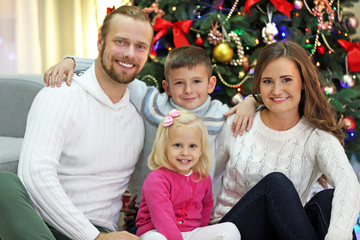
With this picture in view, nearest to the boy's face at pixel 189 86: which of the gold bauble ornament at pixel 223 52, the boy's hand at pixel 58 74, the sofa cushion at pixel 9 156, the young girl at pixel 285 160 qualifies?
the young girl at pixel 285 160

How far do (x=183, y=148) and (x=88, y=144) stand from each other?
0.36m

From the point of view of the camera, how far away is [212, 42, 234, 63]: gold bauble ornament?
2494mm

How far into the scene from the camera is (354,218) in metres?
1.42

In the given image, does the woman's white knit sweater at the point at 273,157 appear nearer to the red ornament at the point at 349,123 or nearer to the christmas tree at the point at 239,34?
the christmas tree at the point at 239,34

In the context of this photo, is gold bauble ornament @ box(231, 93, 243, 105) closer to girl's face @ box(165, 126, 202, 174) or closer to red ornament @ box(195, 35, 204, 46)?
red ornament @ box(195, 35, 204, 46)

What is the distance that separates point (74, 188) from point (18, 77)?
0.93m

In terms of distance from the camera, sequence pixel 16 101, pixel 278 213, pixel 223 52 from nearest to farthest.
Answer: pixel 278 213
pixel 16 101
pixel 223 52

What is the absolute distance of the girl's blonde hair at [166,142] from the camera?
A: 63.9 inches

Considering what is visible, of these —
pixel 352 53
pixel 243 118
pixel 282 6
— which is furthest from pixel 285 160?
pixel 352 53

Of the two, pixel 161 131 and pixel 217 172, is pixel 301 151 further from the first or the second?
pixel 161 131

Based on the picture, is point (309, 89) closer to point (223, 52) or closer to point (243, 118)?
point (243, 118)

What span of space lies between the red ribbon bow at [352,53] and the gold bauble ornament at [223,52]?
92 centimetres

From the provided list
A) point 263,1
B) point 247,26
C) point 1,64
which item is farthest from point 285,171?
point 1,64

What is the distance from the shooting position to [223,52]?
2496mm
